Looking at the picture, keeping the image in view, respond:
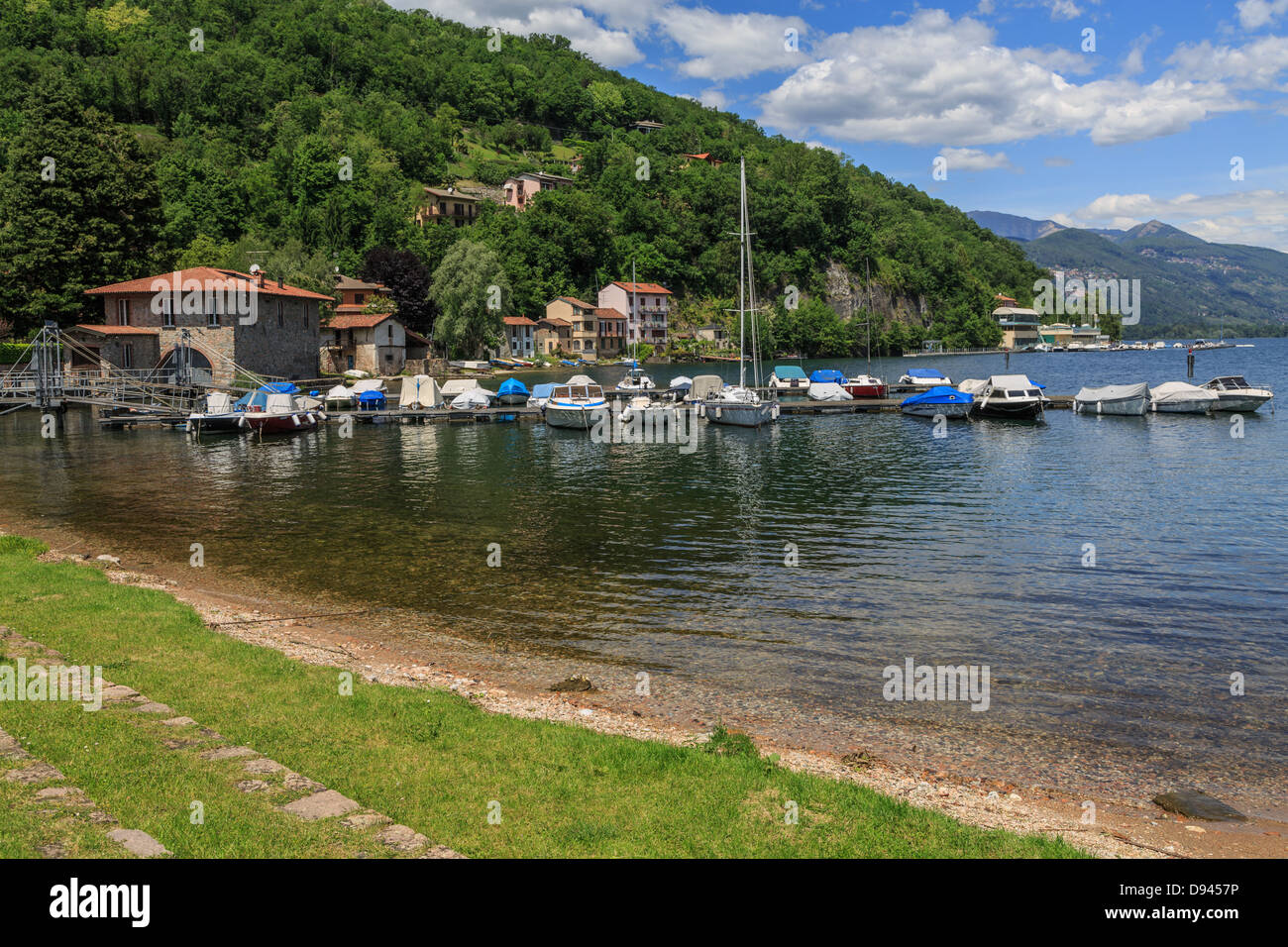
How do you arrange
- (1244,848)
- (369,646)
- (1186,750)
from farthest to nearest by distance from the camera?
1. (369,646)
2. (1186,750)
3. (1244,848)

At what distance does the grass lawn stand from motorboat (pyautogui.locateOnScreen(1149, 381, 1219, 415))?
70.1 meters

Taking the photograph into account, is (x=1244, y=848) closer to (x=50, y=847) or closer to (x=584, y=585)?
(x=50, y=847)

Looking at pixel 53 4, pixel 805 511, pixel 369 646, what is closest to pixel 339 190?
pixel 53 4

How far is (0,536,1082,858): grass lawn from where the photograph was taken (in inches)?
303

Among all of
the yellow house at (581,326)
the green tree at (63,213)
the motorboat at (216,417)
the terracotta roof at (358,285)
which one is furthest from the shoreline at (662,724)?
the yellow house at (581,326)

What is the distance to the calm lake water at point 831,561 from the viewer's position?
1431 centimetres

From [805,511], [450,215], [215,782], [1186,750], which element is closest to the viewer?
[215,782]

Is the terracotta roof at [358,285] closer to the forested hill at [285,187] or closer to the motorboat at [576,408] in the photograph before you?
the forested hill at [285,187]

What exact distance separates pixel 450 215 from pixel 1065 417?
13343cm

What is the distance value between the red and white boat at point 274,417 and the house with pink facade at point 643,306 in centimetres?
10508

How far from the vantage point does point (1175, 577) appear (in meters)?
22.7

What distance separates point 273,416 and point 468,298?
203ft

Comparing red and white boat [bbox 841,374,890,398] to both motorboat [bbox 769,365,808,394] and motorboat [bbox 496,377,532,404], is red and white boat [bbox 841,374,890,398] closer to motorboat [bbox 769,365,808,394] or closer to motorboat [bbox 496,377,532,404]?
motorboat [bbox 769,365,808,394]

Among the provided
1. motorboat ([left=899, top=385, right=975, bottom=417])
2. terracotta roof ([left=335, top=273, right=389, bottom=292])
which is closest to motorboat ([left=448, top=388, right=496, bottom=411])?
motorboat ([left=899, top=385, right=975, bottom=417])
